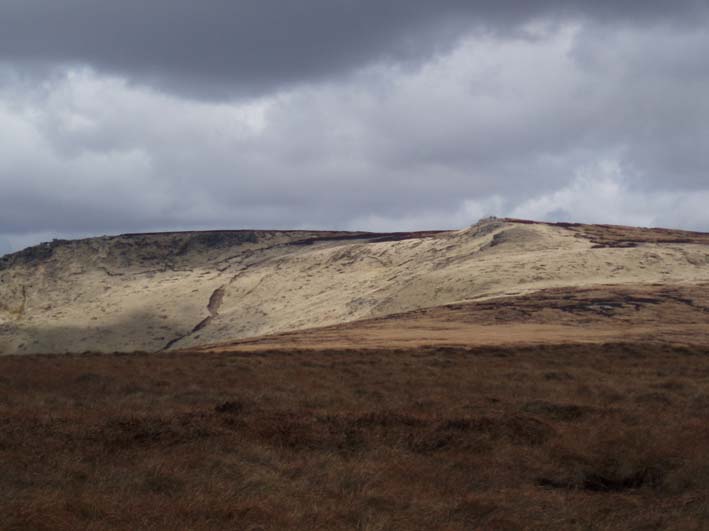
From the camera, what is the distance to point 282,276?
73.6 meters

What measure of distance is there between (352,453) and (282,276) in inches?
2482

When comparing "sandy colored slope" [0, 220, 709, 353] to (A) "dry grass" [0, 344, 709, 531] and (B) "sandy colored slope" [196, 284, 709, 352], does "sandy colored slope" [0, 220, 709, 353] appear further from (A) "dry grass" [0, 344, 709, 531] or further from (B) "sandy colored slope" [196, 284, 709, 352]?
(A) "dry grass" [0, 344, 709, 531]

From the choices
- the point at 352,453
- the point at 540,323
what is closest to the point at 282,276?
the point at 540,323

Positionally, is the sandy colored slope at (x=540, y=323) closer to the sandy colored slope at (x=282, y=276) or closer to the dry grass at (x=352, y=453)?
the sandy colored slope at (x=282, y=276)

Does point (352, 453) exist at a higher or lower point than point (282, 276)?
lower

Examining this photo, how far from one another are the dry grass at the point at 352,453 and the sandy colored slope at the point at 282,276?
3191 centimetres

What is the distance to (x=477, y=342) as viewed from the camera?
30609mm

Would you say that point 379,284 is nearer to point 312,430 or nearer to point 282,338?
point 282,338

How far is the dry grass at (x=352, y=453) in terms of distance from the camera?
796 centimetres

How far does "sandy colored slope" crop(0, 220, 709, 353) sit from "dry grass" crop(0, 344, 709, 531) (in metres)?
31.9

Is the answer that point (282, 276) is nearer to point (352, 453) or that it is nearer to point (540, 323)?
point (540, 323)

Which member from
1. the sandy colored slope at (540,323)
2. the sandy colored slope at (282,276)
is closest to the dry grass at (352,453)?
the sandy colored slope at (540,323)

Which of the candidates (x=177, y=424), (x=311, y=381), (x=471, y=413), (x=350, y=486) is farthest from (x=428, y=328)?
(x=350, y=486)

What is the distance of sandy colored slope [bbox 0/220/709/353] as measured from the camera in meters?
55.7
